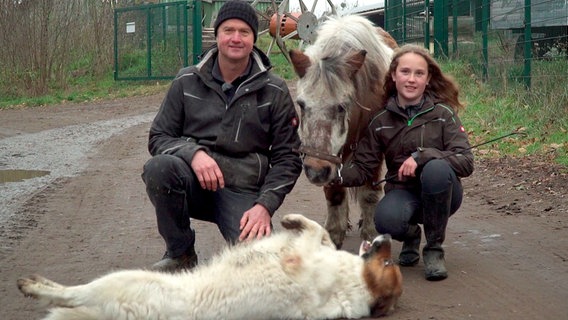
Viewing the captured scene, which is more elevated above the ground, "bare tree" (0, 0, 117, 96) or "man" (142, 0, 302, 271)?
"bare tree" (0, 0, 117, 96)

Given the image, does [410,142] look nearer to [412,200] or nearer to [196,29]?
[412,200]

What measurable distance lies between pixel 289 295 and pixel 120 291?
0.79 metres

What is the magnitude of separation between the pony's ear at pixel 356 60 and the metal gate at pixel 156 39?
15020 mm

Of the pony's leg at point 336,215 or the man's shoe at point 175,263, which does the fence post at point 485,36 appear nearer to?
the pony's leg at point 336,215

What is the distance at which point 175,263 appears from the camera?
489 cm

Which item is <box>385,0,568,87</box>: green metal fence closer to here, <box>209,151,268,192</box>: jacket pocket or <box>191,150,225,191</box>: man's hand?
<box>209,151,268,192</box>: jacket pocket

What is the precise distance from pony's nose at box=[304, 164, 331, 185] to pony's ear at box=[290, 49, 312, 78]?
0.70 metres

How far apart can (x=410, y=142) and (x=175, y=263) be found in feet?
5.37

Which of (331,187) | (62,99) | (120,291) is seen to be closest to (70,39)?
(62,99)

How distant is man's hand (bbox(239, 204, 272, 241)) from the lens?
14.5 ft

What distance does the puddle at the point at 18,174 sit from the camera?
30.2 ft

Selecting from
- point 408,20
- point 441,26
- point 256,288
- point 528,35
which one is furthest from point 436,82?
point 408,20

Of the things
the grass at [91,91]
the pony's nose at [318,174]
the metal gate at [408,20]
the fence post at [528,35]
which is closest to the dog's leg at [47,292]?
the pony's nose at [318,174]

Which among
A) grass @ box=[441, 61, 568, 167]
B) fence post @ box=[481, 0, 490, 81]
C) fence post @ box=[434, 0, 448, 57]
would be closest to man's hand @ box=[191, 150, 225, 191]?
grass @ box=[441, 61, 568, 167]
